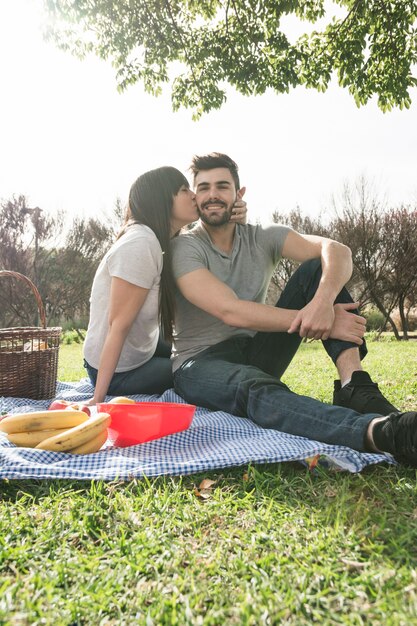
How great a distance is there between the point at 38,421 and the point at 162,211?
166 centimetres

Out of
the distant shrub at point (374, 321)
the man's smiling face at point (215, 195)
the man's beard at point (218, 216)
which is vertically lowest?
the distant shrub at point (374, 321)

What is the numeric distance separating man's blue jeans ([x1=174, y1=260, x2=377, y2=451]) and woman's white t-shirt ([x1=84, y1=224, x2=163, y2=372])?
1.47ft

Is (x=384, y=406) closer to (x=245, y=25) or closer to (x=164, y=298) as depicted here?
(x=164, y=298)

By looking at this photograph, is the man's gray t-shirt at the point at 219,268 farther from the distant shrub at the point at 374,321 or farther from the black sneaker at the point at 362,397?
the distant shrub at the point at 374,321

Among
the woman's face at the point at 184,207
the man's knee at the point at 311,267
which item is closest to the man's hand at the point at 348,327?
the man's knee at the point at 311,267

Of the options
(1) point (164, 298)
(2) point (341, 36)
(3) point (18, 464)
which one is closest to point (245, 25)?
(2) point (341, 36)

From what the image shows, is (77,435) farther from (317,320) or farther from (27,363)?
(27,363)

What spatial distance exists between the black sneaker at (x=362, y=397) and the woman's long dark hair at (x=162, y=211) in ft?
4.06

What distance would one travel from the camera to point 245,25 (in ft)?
22.3

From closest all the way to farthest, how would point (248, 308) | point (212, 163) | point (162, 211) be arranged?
point (248, 308) → point (162, 211) → point (212, 163)

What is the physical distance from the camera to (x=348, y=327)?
9.33ft

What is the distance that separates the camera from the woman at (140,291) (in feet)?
10.3

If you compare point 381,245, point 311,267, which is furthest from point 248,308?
point 381,245

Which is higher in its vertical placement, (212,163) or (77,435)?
Answer: (212,163)
